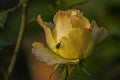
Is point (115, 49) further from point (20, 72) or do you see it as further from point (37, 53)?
point (37, 53)

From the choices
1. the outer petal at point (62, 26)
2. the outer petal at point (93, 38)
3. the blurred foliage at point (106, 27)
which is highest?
the outer petal at point (62, 26)

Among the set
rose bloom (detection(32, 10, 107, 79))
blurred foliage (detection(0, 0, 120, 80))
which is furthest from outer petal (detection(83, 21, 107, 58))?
blurred foliage (detection(0, 0, 120, 80))

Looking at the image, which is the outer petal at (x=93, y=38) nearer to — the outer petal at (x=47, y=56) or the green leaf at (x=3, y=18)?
the outer petal at (x=47, y=56)

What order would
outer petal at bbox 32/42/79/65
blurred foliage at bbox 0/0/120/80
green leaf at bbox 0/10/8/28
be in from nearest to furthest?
outer petal at bbox 32/42/79/65
green leaf at bbox 0/10/8/28
blurred foliage at bbox 0/0/120/80

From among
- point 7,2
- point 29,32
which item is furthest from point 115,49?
point 7,2

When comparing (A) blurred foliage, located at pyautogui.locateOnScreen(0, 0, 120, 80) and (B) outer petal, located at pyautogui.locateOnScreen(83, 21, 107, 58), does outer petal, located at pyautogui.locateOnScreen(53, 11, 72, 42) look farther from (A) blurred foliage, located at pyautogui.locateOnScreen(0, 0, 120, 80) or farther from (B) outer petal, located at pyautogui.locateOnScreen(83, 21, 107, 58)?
(A) blurred foliage, located at pyautogui.locateOnScreen(0, 0, 120, 80)

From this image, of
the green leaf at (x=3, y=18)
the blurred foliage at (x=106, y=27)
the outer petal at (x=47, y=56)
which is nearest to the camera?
the outer petal at (x=47, y=56)

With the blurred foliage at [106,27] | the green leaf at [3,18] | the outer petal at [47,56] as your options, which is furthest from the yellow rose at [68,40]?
the blurred foliage at [106,27]

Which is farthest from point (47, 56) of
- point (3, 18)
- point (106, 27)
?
point (106, 27)
